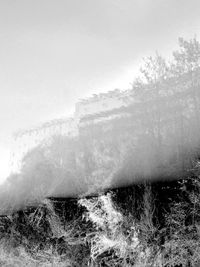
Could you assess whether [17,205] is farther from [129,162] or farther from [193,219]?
[193,219]

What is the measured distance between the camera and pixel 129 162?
26984mm

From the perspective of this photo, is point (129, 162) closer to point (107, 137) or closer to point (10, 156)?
point (107, 137)

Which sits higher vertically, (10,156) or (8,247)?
(10,156)

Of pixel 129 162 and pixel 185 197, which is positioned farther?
pixel 129 162

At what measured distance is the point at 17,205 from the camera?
2734 cm

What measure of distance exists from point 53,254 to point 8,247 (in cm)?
396

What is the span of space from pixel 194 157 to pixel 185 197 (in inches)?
267

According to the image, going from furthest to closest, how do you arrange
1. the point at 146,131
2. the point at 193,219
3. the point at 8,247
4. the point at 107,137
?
the point at 107,137, the point at 146,131, the point at 8,247, the point at 193,219

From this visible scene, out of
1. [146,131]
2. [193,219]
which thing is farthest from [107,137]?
[193,219]

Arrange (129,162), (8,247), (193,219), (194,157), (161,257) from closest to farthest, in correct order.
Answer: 1. (161,257)
2. (193,219)
3. (8,247)
4. (194,157)
5. (129,162)

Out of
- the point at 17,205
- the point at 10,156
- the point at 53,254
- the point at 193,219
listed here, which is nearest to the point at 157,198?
the point at 193,219

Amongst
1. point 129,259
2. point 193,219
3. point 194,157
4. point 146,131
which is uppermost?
point 146,131

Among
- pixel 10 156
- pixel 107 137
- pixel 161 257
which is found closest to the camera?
pixel 161 257

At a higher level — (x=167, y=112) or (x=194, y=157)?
(x=167, y=112)
